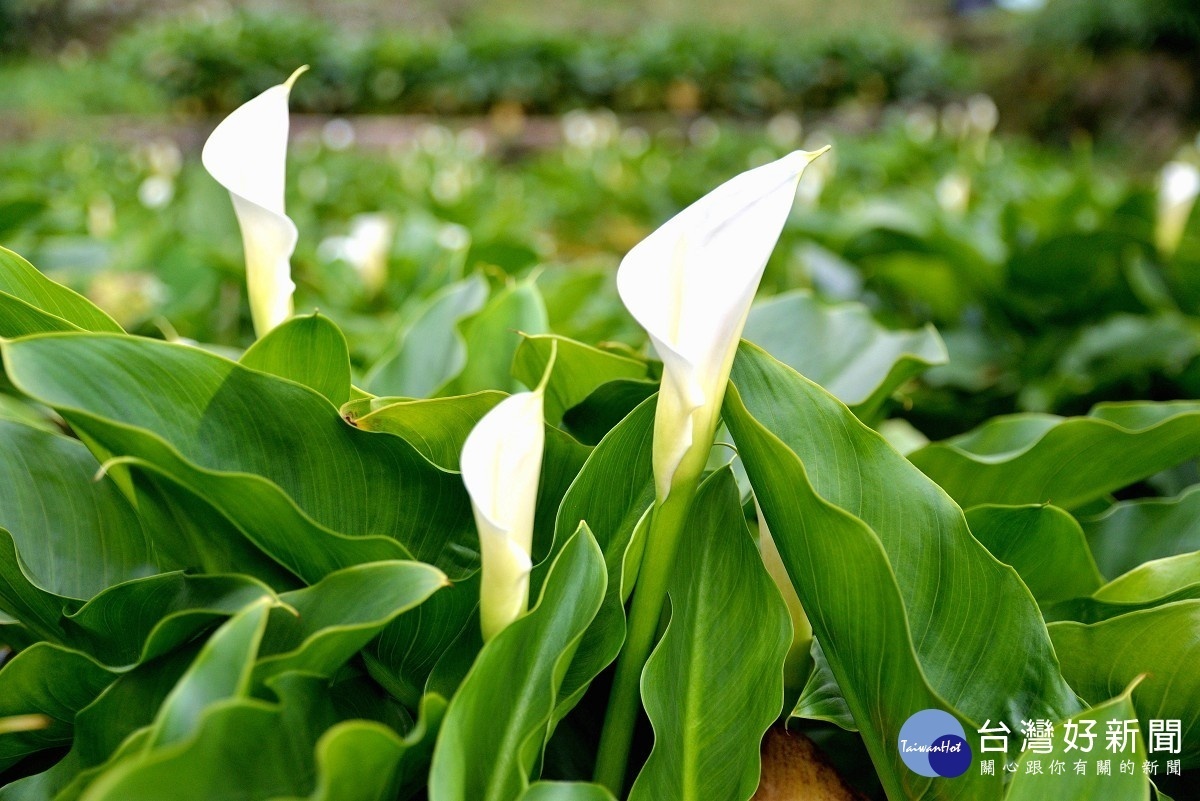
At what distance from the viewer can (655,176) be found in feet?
12.9

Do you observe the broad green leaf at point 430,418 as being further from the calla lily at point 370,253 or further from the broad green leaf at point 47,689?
the calla lily at point 370,253

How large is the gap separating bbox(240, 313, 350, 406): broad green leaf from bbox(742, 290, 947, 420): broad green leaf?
0.48 m

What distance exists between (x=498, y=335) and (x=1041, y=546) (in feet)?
1.92

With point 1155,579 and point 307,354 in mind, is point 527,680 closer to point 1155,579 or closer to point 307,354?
point 307,354

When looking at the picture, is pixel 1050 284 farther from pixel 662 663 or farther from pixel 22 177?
pixel 22 177

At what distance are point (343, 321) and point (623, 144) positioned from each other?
4.00 meters

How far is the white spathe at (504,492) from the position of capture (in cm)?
53

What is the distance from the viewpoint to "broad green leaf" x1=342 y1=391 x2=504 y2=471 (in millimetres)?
721

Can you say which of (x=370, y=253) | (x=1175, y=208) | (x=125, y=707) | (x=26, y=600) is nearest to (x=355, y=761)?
(x=125, y=707)

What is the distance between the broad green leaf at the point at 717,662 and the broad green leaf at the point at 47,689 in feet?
1.22

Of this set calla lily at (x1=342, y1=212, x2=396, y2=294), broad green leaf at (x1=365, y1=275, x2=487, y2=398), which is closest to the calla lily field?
broad green leaf at (x1=365, y1=275, x2=487, y2=398)

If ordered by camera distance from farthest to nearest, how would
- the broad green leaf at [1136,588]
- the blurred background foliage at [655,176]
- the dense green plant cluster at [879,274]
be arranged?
1. the blurred background foliage at [655,176]
2. the dense green plant cluster at [879,274]
3. the broad green leaf at [1136,588]

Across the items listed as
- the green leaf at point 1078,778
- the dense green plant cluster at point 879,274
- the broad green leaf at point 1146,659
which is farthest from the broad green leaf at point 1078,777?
the dense green plant cluster at point 879,274

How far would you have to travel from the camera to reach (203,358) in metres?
0.65
